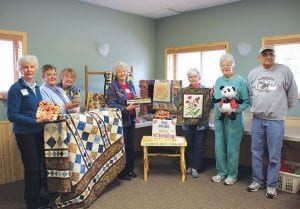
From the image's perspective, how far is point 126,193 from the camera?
9.60 feet

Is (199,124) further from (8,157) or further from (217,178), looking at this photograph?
(8,157)

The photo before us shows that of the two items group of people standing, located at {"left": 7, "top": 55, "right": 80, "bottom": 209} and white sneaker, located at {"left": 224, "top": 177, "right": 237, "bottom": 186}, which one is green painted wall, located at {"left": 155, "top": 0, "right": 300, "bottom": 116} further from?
group of people standing, located at {"left": 7, "top": 55, "right": 80, "bottom": 209}

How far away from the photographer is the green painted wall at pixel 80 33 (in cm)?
333

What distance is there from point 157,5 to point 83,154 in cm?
260

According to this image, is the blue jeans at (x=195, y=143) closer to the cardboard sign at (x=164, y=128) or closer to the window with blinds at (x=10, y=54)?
the cardboard sign at (x=164, y=128)

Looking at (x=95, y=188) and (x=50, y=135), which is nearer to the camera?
(x=50, y=135)

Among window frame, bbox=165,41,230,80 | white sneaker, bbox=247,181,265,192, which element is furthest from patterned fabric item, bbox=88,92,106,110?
white sneaker, bbox=247,181,265,192

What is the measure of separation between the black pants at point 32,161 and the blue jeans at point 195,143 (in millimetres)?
1790

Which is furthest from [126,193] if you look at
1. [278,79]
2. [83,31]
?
[83,31]

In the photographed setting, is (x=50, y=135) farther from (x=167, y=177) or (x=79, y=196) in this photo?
(x=167, y=177)

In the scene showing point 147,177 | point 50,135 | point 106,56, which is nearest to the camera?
point 50,135

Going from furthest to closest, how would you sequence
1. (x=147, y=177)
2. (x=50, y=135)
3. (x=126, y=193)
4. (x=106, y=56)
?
1. (x=106, y=56)
2. (x=147, y=177)
3. (x=126, y=193)
4. (x=50, y=135)

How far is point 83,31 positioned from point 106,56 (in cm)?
52

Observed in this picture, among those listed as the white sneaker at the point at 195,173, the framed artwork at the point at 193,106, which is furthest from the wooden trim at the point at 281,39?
the white sneaker at the point at 195,173
